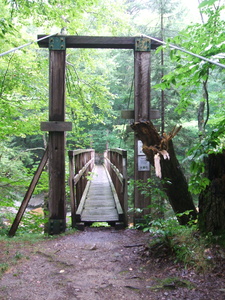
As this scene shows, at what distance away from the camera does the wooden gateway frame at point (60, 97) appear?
4645mm

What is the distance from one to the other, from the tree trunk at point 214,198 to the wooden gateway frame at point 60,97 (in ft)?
6.86

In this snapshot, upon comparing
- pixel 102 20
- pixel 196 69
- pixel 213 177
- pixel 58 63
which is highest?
pixel 102 20

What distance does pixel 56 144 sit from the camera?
4688 millimetres

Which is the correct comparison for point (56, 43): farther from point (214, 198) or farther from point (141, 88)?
point (214, 198)

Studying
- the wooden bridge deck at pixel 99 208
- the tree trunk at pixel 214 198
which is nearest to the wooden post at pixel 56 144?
the wooden bridge deck at pixel 99 208

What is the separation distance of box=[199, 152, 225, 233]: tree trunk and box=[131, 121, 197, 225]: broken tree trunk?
0.62 m

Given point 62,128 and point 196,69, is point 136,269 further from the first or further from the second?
point 62,128

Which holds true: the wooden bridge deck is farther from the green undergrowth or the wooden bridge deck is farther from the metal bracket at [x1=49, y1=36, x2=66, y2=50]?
the metal bracket at [x1=49, y1=36, x2=66, y2=50]

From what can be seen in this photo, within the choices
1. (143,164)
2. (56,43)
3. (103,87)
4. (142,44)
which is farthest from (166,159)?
(103,87)

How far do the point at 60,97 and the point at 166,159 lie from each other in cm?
232

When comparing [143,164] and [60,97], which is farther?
[143,164]

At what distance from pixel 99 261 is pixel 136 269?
57 cm

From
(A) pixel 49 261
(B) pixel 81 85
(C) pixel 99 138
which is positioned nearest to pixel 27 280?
(A) pixel 49 261

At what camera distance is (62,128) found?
4.59m
